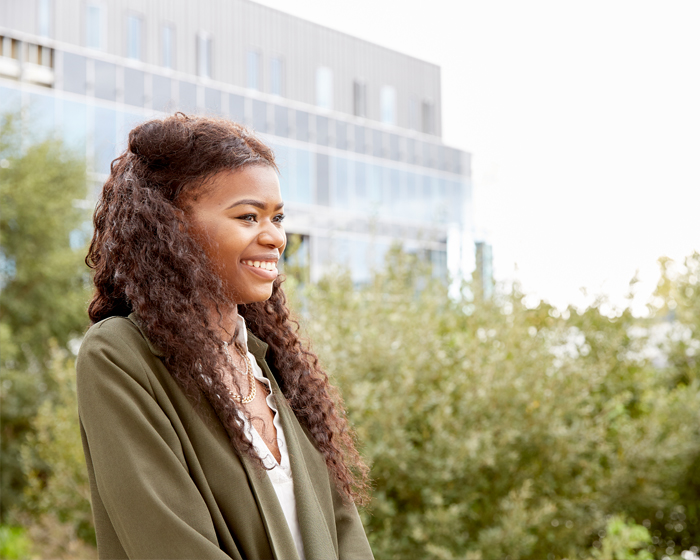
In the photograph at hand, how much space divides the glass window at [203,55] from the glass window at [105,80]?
7.16 ft

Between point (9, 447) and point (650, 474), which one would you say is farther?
point (9, 447)

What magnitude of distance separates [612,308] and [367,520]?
9.40ft

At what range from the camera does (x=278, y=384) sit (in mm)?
2072

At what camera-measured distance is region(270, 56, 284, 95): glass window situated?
60.1ft

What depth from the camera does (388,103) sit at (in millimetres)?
20562

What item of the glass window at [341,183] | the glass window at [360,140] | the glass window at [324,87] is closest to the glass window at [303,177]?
the glass window at [341,183]

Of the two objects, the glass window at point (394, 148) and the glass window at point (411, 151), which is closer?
the glass window at point (394, 148)

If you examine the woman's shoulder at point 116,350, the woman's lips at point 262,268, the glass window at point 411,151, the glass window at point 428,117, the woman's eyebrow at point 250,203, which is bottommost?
the woman's shoulder at point 116,350

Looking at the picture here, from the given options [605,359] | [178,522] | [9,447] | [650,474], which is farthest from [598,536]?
[9,447]

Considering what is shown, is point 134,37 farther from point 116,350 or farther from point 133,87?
point 116,350

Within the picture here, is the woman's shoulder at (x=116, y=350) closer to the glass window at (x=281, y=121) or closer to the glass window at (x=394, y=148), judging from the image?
the glass window at (x=281, y=121)

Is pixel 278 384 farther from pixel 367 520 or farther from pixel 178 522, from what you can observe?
pixel 367 520

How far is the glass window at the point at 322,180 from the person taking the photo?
19.1 m

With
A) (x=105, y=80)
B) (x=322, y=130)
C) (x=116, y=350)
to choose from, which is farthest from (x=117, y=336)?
(x=322, y=130)
